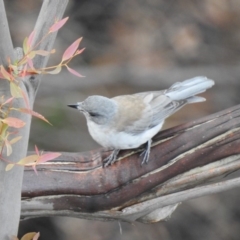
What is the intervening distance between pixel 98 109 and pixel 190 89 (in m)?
0.30

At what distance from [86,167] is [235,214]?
2126 millimetres

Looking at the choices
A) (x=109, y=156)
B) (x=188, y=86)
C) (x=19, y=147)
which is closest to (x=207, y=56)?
(x=188, y=86)

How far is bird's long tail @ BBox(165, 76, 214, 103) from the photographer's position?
2.15 m

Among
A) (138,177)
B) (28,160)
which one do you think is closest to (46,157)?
(28,160)

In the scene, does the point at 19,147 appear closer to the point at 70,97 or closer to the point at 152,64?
the point at 70,97

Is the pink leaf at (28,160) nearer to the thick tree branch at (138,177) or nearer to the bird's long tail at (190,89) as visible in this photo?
the thick tree branch at (138,177)

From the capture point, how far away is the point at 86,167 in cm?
183

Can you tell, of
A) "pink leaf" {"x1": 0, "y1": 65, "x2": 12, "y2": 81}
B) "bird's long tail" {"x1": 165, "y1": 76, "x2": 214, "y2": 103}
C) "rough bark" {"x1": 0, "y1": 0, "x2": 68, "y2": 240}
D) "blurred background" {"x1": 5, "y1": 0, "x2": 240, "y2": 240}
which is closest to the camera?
"pink leaf" {"x1": 0, "y1": 65, "x2": 12, "y2": 81}

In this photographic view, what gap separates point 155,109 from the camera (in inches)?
85.2

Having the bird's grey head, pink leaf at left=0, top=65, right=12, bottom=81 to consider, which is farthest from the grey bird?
pink leaf at left=0, top=65, right=12, bottom=81

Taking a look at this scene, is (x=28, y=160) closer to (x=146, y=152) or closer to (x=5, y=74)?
(x=5, y=74)

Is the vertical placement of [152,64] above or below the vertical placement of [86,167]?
below

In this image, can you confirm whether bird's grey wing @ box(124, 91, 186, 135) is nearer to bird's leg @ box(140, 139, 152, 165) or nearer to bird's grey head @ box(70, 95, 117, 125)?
bird's grey head @ box(70, 95, 117, 125)

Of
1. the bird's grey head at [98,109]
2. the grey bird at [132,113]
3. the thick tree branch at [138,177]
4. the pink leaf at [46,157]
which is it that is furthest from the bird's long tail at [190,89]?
the pink leaf at [46,157]
